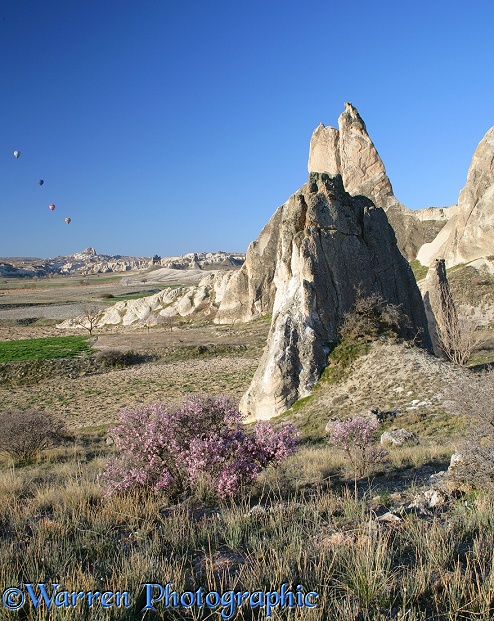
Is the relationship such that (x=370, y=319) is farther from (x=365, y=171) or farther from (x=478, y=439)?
(x=365, y=171)

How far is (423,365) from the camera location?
14148mm

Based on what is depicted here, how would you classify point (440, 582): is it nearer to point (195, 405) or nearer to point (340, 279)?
point (195, 405)

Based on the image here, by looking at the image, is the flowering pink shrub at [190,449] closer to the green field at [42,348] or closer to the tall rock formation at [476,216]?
the green field at [42,348]

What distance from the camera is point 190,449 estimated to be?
6004 mm

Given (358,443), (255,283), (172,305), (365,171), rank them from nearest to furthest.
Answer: (358,443) → (255,283) → (172,305) → (365,171)

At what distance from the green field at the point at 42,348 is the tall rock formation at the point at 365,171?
32.4 meters

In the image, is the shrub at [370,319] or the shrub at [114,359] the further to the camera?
the shrub at [114,359]

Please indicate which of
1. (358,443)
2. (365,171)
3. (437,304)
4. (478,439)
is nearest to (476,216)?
(365,171)

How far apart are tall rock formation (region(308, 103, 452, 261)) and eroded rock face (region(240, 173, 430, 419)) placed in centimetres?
3138

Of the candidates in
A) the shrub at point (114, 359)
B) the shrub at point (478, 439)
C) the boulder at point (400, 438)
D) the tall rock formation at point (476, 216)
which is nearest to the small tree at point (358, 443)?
the shrub at point (478, 439)

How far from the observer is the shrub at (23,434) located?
13.2m

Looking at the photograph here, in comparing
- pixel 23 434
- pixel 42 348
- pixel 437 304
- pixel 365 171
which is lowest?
pixel 23 434

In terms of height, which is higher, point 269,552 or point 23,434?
point 269,552

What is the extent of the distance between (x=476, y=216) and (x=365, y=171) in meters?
18.1
